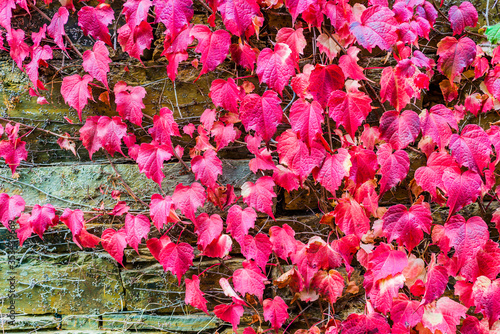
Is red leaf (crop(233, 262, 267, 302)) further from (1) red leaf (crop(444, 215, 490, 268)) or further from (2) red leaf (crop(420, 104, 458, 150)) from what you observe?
(2) red leaf (crop(420, 104, 458, 150))

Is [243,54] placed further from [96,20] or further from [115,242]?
[115,242]

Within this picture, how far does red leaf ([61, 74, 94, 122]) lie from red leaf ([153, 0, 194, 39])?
61cm

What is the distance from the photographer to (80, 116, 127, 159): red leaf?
1.66 meters

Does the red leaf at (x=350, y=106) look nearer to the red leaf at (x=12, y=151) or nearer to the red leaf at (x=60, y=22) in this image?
the red leaf at (x=60, y=22)

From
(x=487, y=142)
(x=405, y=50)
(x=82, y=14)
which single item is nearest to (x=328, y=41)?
(x=405, y=50)

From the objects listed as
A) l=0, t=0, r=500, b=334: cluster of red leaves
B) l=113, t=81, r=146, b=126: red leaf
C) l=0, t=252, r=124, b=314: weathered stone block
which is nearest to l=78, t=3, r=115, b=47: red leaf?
l=0, t=0, r=500, b=334: cluster of red leaves

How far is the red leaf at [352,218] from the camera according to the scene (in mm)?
1483

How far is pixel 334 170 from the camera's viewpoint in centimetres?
135

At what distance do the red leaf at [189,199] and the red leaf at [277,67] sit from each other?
2.06ft

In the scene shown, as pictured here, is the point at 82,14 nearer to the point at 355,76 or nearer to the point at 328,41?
the point at 328,41

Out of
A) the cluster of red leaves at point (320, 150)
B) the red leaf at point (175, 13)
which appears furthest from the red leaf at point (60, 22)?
the red leaf at point (175, 13)

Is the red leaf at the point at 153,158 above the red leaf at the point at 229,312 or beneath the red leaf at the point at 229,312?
above

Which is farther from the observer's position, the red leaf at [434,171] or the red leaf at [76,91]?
the red leaf at [76,91]

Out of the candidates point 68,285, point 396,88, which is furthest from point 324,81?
point 68,285
